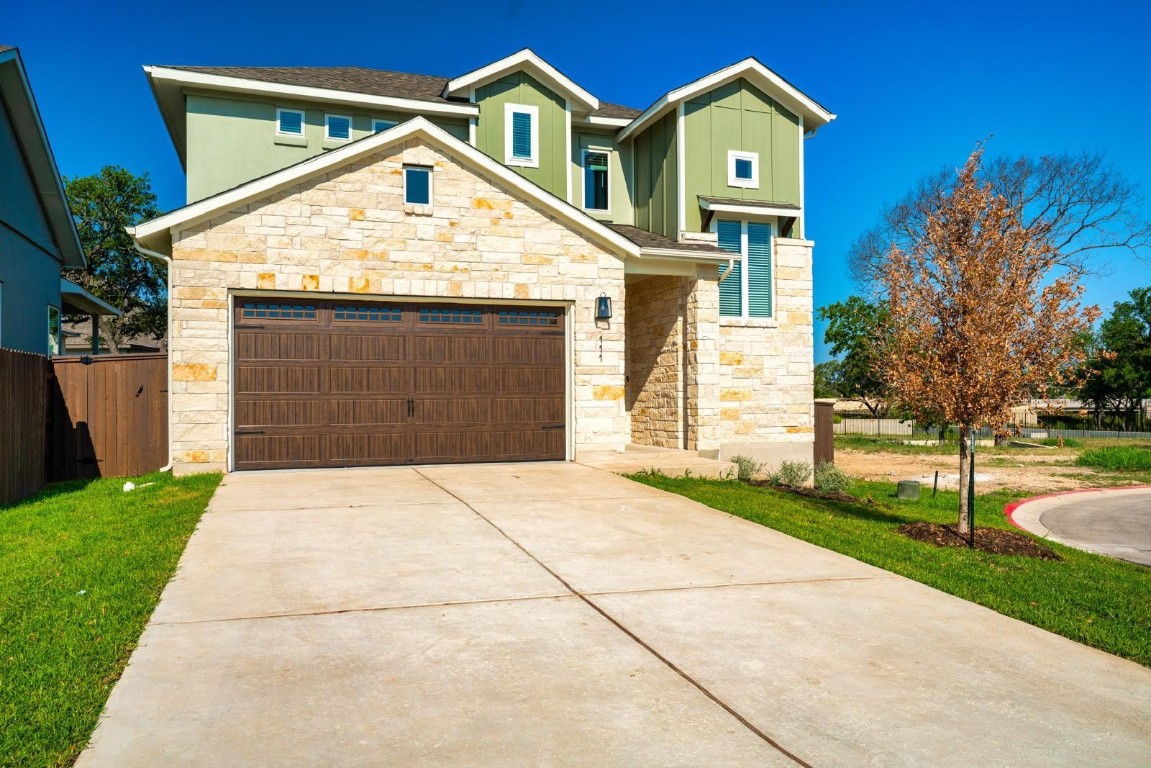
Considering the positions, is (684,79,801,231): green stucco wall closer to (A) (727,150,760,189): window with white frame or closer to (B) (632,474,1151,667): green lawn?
(A) (727,150,760,189): window with white frame

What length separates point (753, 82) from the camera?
18.0m

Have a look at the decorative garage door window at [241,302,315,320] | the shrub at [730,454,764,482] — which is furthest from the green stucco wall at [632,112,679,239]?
the decorative garage door window at [241,302,315,320]

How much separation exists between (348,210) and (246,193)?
145 cm

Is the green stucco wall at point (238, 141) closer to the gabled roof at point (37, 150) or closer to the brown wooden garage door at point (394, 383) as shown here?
the gabled roof at point (37, 150)

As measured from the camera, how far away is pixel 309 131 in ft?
54.5

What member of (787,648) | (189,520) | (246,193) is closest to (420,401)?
(246,193)

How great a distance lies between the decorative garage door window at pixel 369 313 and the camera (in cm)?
1262

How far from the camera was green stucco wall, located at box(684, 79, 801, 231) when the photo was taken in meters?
17.4

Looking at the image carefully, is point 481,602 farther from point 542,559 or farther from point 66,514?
point 66,514

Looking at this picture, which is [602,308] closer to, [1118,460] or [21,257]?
[21,257]

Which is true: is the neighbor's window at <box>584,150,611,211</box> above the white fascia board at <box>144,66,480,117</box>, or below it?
below

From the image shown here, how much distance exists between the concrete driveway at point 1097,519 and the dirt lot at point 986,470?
119cm

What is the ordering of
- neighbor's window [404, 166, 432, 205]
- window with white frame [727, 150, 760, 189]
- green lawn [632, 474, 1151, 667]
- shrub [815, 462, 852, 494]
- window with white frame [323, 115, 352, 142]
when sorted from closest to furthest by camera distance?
green lawn [632, 474, 1151, 667]
neighbor's window [404, 166, 432, 205]
shrub [815, 462, 852, 494]
window with white frame [323, 115, 352, 142]
window with white frame [727, 150, 760, 189]

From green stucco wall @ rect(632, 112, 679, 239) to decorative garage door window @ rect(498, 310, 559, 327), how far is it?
4.57 metres
